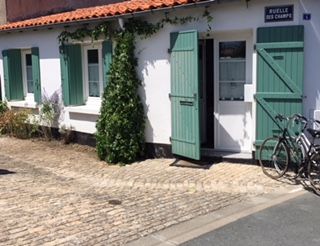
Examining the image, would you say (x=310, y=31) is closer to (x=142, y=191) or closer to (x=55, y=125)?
(x=142, y=191)

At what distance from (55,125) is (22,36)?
289 cm

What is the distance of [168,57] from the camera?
9.20 meters

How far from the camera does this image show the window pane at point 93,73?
11180mm

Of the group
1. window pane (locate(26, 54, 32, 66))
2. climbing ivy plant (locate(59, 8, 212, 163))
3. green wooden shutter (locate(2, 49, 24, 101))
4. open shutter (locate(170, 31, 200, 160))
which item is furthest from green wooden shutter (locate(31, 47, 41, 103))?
open shutter (locate(170, 31, 200, 160))

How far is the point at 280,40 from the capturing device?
791 centimetres

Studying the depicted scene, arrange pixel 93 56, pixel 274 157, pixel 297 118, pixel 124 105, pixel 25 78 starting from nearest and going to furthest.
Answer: pixel 297 118 < pixel 274 157 < pixel 124 105 < pixel 93 56 < pixel 25 78

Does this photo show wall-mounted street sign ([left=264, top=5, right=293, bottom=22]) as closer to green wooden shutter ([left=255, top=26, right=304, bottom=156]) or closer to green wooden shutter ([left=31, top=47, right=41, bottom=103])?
green wooden shutter ([left=255, top=26, right=304, bottom=156])

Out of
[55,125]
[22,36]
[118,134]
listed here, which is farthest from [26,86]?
[118,134]

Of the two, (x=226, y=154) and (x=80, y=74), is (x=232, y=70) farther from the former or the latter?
(x=80, y=74)

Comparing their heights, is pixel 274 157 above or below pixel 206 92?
below

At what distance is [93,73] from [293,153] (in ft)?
17.9

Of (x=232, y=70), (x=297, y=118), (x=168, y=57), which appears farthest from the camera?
(x=168, y=57)

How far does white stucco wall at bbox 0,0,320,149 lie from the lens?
7848 mm

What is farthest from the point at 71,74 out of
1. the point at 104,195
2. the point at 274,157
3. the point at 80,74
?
the point at 274,157
